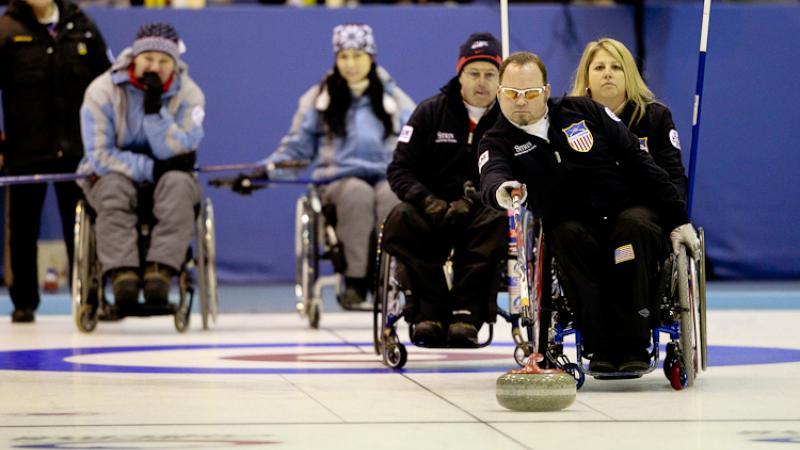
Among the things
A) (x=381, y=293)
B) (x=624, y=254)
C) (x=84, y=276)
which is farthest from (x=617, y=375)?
(x=84, y=276)

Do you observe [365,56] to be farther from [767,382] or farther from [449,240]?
[767,382]

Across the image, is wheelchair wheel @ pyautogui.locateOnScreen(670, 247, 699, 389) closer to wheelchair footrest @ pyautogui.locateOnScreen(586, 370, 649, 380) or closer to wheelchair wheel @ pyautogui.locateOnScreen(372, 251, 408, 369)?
wheelchair footrest @ pyautogui.locateOnScreen(586, 370, 649, 380)

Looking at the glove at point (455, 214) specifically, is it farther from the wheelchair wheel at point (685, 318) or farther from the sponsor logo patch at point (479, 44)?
the wheelchair wheel at point (685, 318)

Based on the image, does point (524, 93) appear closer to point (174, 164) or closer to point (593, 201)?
point (593, 201)

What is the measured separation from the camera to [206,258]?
8094 mm

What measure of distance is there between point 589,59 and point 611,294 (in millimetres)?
950

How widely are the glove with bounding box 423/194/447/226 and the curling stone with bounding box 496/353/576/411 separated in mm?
1488

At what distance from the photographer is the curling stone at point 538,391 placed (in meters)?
4.36

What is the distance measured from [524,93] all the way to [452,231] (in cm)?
95

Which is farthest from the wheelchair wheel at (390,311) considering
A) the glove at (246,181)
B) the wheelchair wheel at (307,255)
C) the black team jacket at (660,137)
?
the glove at (246,181)

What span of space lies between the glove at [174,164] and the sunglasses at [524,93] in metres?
2.95

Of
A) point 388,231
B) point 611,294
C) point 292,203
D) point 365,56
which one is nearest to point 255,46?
point 292,203

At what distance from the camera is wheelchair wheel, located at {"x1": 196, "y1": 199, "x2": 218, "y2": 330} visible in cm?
787

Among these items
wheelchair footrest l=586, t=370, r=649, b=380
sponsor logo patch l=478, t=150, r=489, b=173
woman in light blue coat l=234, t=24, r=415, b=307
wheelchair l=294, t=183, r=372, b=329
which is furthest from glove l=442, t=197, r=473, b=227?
woman in light blue coat l=234, t=24, r=415, b=307
